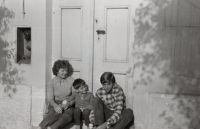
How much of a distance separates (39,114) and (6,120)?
0.73 metres

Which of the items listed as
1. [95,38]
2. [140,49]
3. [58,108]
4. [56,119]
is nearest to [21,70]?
[58,108]

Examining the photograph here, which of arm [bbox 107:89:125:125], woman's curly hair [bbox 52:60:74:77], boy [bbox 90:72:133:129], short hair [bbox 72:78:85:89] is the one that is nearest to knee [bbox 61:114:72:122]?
boy [bbox 90:72:133:129]

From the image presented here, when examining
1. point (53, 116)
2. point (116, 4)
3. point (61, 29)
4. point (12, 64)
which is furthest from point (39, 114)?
point (116, 4)

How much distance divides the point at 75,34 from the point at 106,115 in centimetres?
158

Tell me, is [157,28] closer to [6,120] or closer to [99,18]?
[99,18]

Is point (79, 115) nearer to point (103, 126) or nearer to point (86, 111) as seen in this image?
point (86, 111)

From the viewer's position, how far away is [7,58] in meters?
5.02

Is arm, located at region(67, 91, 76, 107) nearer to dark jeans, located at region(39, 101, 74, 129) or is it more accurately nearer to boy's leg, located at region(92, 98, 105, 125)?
dark jeans, located at region(39, 101, 74, 129)

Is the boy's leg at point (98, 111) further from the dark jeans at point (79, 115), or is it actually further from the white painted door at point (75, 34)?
the white painted door at point (75, 34)

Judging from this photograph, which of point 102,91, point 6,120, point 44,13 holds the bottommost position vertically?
point 6,120

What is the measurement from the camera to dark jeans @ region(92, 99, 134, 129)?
4.22m

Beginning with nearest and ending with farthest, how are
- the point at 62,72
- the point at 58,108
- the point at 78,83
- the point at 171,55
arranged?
1. the point at 171,55
2. the point at 58,108
3. the point at 78,83
4. the point at 62,72

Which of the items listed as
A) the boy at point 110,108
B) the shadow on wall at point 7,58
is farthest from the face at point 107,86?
the shadow on wall at point 7,58

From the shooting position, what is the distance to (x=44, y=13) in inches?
187
